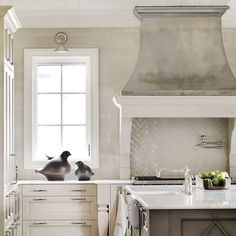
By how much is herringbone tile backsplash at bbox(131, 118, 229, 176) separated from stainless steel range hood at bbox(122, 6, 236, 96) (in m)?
0.45

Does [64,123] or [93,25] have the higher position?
[93,25]

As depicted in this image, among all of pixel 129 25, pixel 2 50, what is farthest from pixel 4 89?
pixel 129 25

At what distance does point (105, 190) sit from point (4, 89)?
1.57 meters

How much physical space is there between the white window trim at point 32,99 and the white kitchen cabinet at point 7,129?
768 mm


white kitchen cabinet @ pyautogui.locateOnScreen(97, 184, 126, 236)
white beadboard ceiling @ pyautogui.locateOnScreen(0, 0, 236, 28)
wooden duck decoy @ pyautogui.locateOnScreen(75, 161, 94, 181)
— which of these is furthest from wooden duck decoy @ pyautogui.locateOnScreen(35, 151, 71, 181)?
Answer: white beadboard ceiling @ pyautogui.locateOnScreen(0, 0, 236, 28)

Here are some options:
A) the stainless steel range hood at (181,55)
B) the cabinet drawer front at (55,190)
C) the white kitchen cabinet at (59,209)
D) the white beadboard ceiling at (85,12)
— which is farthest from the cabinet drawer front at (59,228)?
the white beadboard ceiling at (85,12)

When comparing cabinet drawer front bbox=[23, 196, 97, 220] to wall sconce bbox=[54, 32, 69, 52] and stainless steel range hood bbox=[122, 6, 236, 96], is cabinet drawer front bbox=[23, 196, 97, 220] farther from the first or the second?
wall sconce bbox=[54, 32, 69, 52]

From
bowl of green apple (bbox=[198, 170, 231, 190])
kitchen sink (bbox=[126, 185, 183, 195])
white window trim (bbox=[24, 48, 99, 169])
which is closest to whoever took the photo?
bowl of green apple (bbox=[198, 170, 231, 190])

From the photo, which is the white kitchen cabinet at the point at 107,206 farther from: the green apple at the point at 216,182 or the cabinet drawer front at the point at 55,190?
the green apple at the point at 216,182

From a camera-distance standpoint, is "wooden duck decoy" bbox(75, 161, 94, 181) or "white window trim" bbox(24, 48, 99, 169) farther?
"white window trim" bbox(24, 48, 99, 169)

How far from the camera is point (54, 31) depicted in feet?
22.2

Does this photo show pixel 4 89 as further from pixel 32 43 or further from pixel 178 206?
pixel 178 206

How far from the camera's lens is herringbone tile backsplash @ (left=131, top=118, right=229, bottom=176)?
6.81m

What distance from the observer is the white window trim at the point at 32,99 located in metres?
6.73
